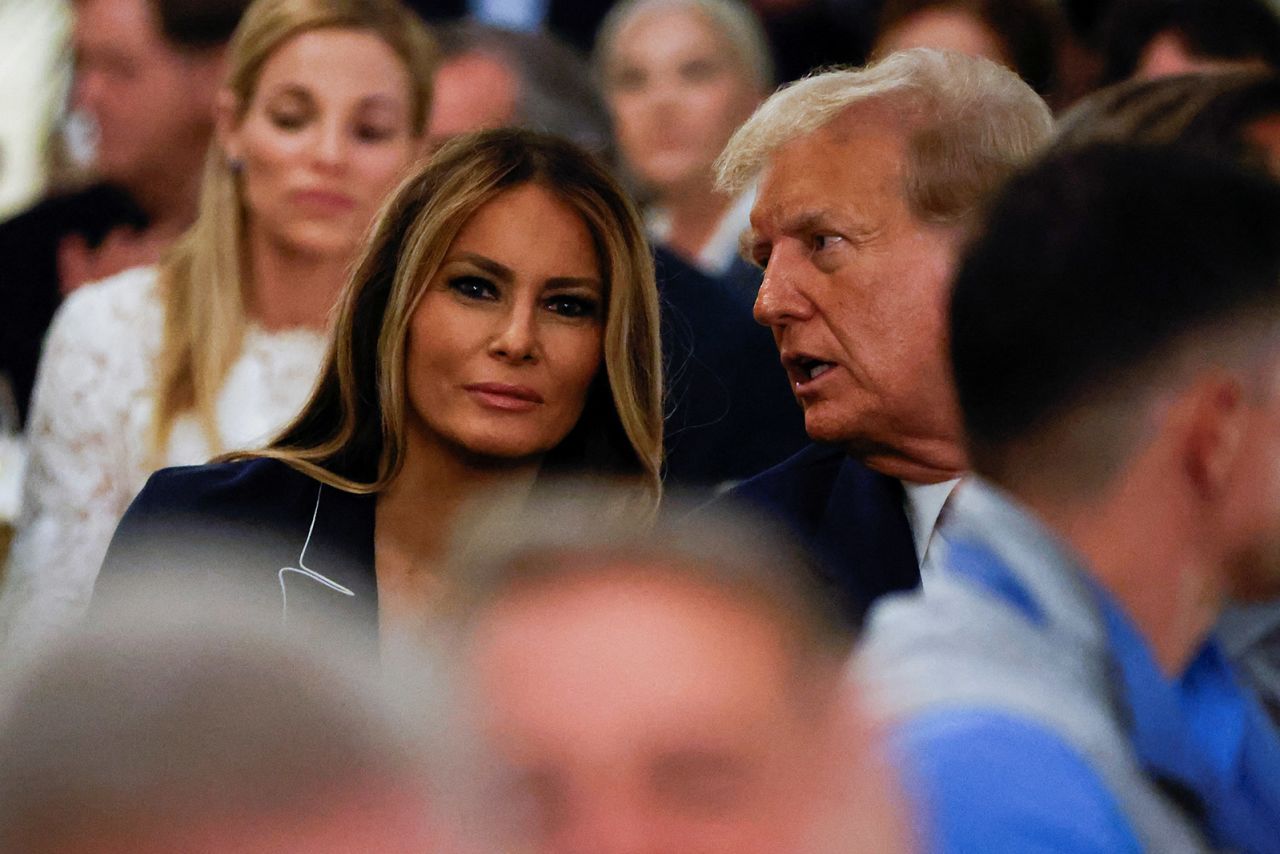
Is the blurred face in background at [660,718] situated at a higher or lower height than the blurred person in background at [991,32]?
higher

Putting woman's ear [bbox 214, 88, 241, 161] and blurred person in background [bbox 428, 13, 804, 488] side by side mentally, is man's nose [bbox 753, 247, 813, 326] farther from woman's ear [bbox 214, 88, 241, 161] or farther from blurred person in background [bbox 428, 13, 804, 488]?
woman's ear [bbox 214, 88, 241, 161]

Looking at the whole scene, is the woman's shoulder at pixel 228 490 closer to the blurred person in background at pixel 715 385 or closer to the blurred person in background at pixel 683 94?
the blurred person in background at pixel 715 385

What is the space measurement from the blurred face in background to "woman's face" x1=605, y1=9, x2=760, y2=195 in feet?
13.8

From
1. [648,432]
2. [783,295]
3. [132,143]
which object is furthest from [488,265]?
[132,143]

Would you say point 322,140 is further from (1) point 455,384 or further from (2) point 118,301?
(1) point 455,384

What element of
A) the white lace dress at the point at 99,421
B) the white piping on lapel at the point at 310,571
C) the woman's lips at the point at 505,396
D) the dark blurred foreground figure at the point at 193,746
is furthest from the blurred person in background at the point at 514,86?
the dark blurred foreground figure at the point at 193,746

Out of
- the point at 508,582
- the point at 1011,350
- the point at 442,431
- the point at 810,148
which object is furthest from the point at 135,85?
the point at 508,582

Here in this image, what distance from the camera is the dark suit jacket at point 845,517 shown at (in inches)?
106

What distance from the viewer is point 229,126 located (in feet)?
14.0

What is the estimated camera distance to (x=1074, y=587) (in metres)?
1.54

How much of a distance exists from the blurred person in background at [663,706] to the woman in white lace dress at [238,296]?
2.90m

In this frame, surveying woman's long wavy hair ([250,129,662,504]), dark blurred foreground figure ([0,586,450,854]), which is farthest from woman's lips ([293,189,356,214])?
dark blurred foreground figure ([0,586,450,854])

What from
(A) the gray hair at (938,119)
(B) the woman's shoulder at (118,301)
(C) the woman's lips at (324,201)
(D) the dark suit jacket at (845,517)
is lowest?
(B) the woman's shoulder at (118,301)

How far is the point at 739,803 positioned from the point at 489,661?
0.45ft
